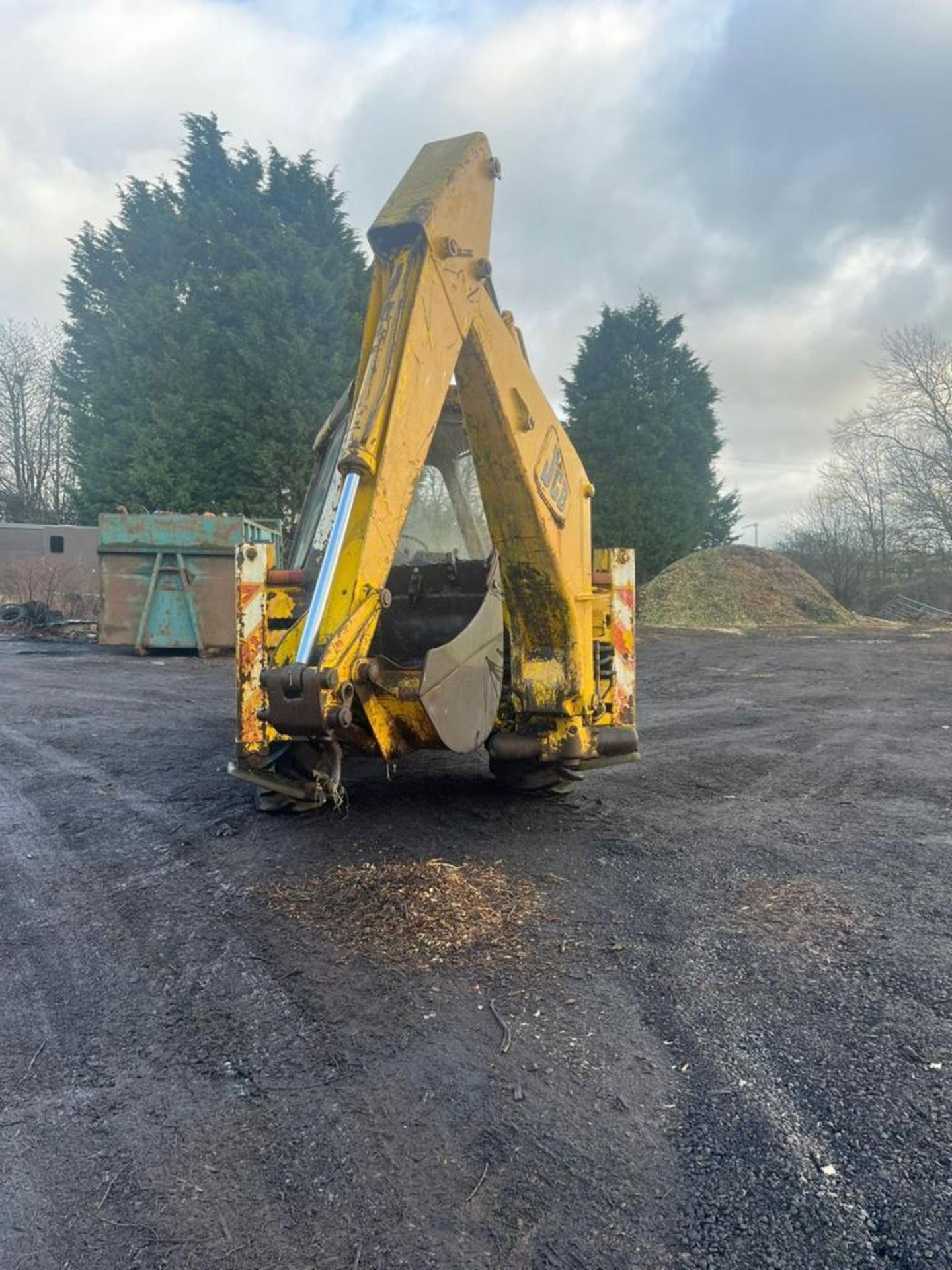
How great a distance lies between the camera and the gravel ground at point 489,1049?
1700 mm

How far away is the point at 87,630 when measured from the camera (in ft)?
55.1

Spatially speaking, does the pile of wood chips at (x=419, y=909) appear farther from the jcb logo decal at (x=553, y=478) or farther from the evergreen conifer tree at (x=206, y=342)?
the evergreen conifer tree at (x=206, y=342)

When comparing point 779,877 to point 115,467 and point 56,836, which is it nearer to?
point 56,836

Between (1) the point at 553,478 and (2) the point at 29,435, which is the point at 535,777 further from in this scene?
(2) the point at 29,435

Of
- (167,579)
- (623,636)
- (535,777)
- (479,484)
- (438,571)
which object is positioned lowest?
(535,777)

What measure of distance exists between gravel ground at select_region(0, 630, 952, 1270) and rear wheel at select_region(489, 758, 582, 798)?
147 mm

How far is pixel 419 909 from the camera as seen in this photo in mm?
3268

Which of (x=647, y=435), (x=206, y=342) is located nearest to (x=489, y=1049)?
(x=206, y=342)

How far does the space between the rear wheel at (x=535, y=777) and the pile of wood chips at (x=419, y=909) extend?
1.11m

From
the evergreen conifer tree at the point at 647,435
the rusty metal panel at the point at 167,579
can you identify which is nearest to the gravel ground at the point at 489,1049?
the rusty metal panel at the point at 167,579

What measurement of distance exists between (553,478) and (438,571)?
0.82m

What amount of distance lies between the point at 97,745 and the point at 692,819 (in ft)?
16.0

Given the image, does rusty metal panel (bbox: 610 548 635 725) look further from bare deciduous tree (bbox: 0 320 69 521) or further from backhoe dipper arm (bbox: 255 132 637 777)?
bare deciduous tree (bbox: 0 320 69 521)

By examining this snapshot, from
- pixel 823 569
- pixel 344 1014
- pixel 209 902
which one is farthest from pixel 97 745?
pixel 823 569
